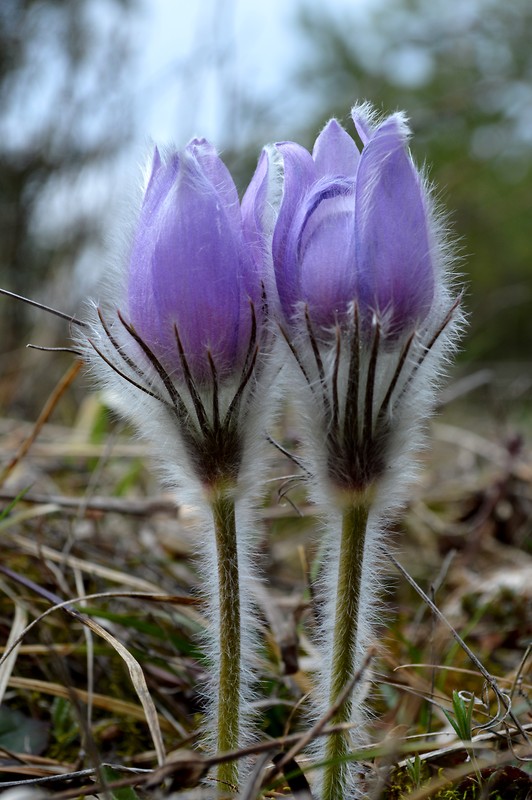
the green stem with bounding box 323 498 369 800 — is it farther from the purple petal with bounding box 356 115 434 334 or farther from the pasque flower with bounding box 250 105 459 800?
the purple petal with bounding box 356 115 434 334

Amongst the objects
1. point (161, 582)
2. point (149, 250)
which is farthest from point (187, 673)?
point (149, 250)

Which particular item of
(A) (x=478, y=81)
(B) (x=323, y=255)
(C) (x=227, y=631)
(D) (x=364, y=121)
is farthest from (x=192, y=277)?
(A) (x=478, y=81)

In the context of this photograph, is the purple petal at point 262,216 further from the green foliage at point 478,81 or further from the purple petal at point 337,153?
the green foliage at point 478,81

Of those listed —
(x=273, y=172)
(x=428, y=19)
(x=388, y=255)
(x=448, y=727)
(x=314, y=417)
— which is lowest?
(x=448, y=727)

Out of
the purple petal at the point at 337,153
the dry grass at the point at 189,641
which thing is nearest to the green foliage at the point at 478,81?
the dry grass at the point at 189,641

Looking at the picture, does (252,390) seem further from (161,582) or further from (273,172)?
(161,582)

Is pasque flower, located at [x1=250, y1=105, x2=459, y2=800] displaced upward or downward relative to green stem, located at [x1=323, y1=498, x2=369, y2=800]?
upward

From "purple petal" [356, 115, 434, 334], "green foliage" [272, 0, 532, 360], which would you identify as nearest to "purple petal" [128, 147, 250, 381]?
"purple petal" [356, 115, 434, 334]
